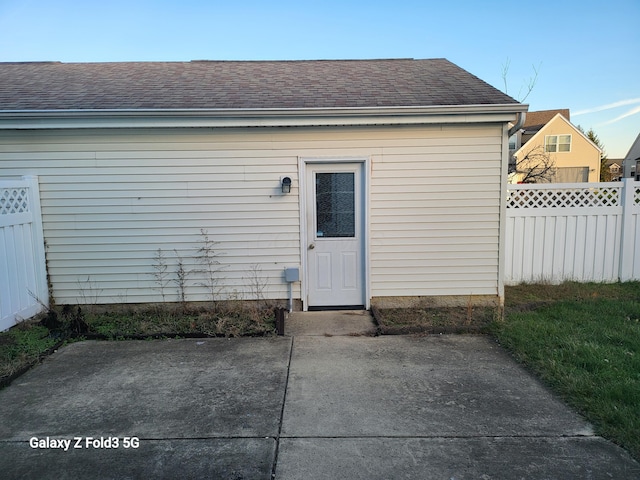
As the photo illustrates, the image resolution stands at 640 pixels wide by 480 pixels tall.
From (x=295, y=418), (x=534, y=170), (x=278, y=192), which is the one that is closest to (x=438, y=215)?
(x=278, y=192)

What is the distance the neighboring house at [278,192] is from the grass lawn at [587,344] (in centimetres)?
87

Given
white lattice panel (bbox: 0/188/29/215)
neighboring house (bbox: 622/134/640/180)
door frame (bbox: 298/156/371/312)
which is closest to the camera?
white lattice panel (bbox: 0/188/29/215)

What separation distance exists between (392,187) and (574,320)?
2.87 m

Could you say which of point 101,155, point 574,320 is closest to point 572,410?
point 574,320

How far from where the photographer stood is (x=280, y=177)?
5676 mm

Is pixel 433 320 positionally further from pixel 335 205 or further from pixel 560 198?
pixel 560 198

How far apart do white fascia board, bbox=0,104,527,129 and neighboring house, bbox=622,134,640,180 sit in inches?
1319

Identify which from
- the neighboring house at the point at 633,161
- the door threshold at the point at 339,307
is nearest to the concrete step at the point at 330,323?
the door threshold at the point at 339,307

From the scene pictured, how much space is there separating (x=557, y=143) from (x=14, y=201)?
101 feet

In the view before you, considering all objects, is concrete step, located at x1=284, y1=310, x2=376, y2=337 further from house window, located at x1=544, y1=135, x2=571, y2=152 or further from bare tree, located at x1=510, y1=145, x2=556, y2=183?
house window, located at x1=544, y1=135, x2=571, y2=152

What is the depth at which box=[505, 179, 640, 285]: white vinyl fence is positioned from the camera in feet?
22.2

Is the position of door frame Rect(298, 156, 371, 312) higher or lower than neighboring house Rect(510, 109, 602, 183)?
lower

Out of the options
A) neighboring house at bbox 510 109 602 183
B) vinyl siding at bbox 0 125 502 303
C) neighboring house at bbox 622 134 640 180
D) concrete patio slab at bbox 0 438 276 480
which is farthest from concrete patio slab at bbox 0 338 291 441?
neighboring house at bbox 622 134 640 180

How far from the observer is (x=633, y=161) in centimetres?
3319
